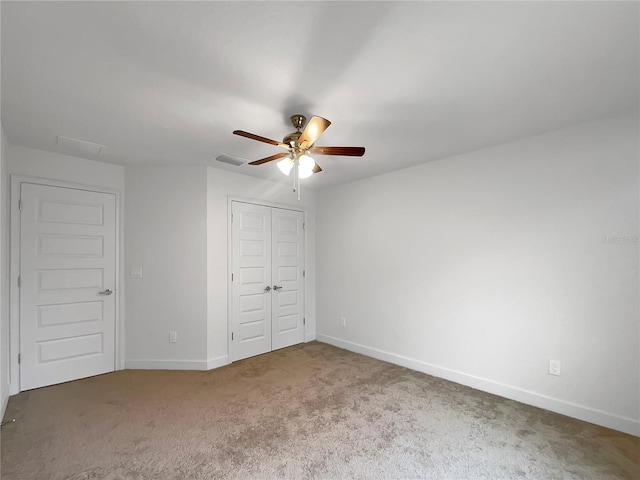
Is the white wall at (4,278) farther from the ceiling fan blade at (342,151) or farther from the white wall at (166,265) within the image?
the ceiling fan blade at (342,151)

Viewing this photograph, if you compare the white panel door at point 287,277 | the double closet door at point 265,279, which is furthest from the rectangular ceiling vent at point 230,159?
the white panel door at point 287,277

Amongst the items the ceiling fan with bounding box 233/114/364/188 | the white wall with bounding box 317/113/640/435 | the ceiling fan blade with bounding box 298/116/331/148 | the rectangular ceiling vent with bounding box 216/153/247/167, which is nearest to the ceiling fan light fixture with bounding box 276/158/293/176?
the ceiling fan with bounding box 233/114/364/188

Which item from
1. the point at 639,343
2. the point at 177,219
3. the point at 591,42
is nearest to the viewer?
the point at 591,42

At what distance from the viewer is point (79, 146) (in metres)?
2.79

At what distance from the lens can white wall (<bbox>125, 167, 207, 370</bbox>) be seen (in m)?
3.41

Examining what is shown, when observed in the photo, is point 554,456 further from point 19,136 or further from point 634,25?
point 19,136

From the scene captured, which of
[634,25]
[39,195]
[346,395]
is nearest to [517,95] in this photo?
[634,25]

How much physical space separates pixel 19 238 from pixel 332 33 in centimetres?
344

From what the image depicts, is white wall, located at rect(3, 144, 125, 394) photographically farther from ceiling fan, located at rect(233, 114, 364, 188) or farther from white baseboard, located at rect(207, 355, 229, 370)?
ceiling fan, located at rect(233, 114, 364, 188)

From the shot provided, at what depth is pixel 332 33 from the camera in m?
1.41

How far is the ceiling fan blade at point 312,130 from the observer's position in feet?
5.90

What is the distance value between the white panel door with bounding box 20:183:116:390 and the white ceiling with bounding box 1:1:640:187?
0.77 m

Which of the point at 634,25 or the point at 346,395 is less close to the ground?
the point at 634,25

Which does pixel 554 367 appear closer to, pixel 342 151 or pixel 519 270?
pixel 519 270
